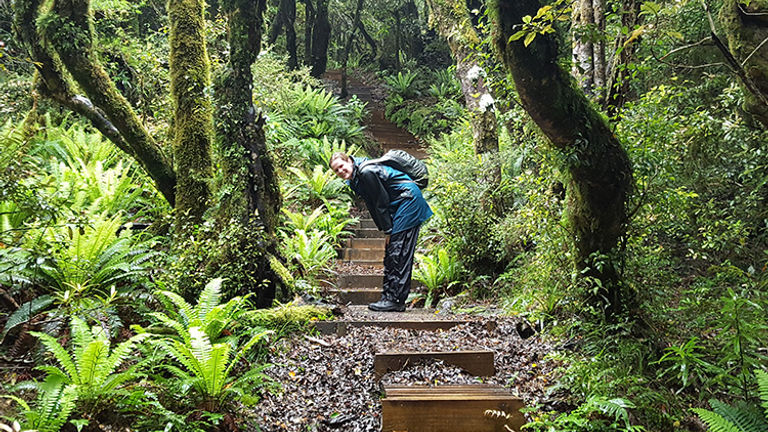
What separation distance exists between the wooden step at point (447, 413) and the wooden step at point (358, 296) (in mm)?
3297

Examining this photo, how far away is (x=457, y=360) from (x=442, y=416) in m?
0.72

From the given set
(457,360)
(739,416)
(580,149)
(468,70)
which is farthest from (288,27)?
(739,416)

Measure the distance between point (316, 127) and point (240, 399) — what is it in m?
9.18

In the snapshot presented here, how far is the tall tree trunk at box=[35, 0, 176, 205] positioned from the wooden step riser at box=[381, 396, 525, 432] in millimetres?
3799

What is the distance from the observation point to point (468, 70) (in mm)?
7246

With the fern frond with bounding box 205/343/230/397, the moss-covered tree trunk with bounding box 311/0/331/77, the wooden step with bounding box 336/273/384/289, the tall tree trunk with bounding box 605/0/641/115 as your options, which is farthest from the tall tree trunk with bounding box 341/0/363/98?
the fern frond with bounding box 205/343/230/397

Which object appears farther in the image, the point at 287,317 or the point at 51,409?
the point at 287,317

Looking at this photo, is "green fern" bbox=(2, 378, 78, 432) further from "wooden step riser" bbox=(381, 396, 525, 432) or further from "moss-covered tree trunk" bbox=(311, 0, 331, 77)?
"moss-covered tree trunk" bbox=(311, 0, 331, 77)

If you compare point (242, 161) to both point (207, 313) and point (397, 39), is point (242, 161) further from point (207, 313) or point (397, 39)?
point (397, 39)

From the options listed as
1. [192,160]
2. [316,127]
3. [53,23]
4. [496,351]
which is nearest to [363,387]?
[496,351]

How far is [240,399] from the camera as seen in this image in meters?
2.92

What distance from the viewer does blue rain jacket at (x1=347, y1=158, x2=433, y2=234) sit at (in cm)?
524

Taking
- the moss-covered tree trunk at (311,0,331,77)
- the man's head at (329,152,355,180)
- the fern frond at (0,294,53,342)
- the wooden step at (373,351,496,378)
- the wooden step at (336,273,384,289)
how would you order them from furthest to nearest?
1. the moss-covered tree trunk at (311,0,331,77)
2. the wooden step at (336,273,384,289)
3. the man's head at (329,152,355,180)
4. the wooden step at (373,351,496,378)
5. the fern frond at (0,294,53,342)

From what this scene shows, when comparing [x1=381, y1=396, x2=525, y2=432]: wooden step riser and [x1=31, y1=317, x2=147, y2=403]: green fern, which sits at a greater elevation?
[x1=31, y1=317, x2=147, y2=403]: green fern
